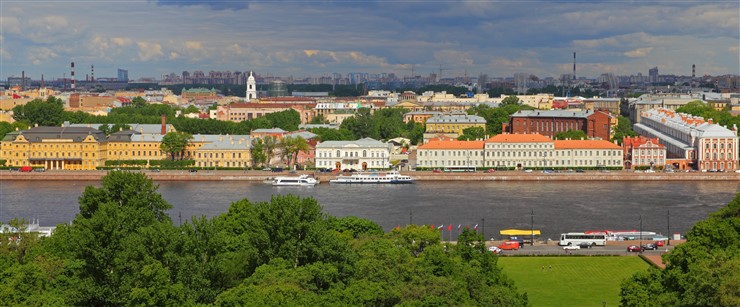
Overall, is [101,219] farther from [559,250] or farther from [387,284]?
[559,250]

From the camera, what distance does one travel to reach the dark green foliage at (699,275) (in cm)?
1409

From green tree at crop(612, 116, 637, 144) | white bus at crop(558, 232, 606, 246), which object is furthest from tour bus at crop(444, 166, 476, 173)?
white bus at crop(558, 232, 606, 246)

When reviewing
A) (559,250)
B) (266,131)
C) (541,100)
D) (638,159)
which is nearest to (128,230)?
(559,250)

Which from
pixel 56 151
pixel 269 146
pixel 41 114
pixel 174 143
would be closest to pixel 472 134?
pixel 269 146

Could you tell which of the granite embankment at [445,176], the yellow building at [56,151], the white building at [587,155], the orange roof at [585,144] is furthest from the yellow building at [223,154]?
the orange roof at [585,144]

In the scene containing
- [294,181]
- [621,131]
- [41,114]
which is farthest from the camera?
[41,114]

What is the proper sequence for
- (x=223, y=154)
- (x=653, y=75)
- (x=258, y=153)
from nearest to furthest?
(x=258, y=153) → (x=223, y=154) → (x=653, y=75)

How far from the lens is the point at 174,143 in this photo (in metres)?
45.9

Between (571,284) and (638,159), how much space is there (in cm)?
2604

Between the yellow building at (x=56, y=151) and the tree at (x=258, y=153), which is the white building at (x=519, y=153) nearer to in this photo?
the tree at (x=258, y=153)

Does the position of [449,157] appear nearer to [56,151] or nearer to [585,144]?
[585,144]

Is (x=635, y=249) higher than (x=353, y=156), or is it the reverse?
(x=353, y=156)

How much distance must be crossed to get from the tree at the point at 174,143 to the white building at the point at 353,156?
5377 mm

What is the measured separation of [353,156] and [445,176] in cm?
449
